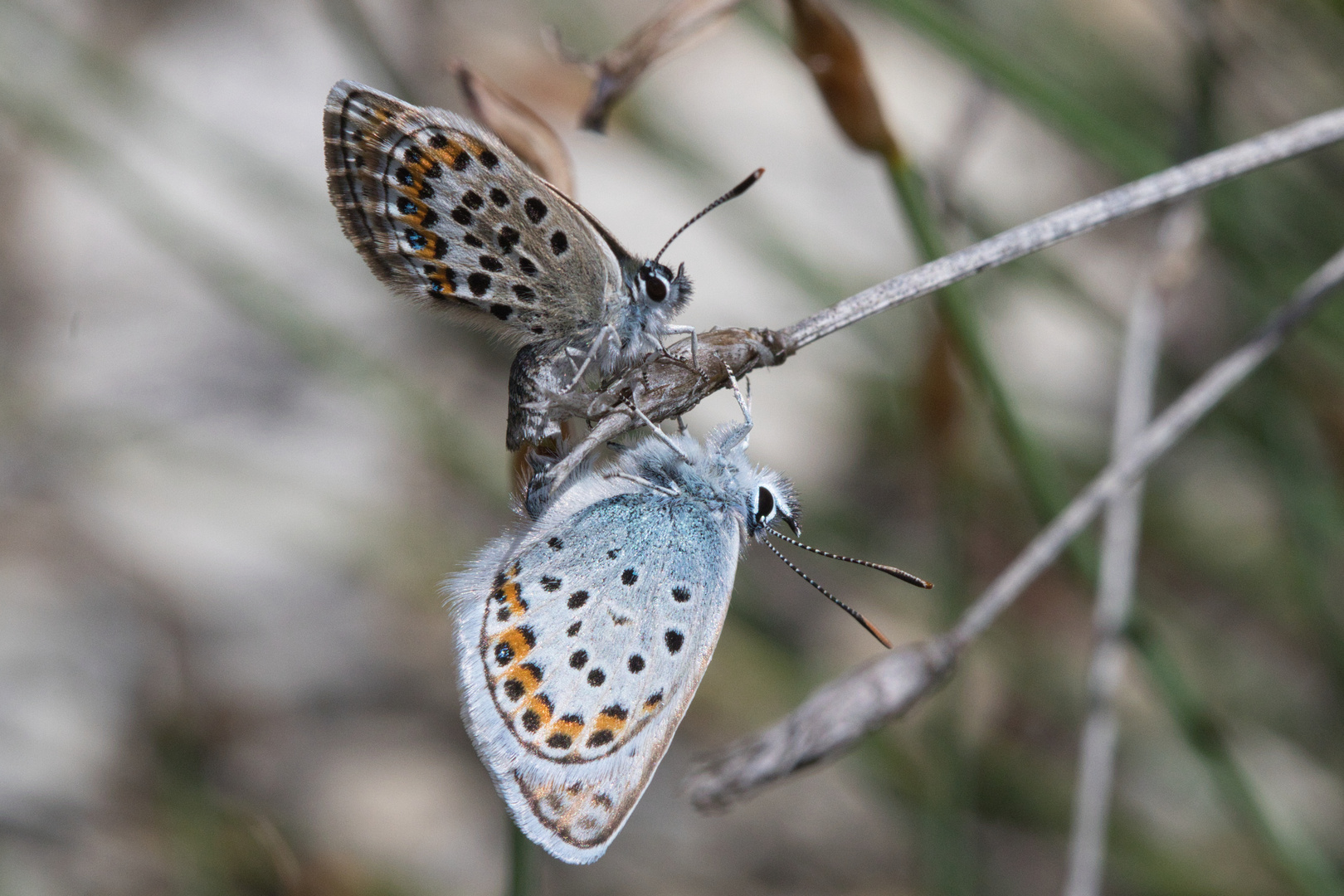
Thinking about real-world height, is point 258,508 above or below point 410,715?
above

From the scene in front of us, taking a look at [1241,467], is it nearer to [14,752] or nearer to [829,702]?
[829,702]

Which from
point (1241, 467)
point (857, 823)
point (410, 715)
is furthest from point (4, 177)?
point (1241, 467)

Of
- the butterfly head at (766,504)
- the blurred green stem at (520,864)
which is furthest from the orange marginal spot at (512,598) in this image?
the butterfly head at (766,504)

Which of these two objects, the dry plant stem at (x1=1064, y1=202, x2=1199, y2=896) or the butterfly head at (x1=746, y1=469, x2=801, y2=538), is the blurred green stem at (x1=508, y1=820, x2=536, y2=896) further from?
the dry plant stem at (x1=1064, y1=202, x2=1199, y2=896)

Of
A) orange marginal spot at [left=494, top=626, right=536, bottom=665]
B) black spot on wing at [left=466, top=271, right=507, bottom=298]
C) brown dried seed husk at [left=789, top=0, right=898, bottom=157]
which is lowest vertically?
orange marginal spot at [left=494, top=626, right=536, bottom=665]

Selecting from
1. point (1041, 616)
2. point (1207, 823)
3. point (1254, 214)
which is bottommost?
point (1207, 823)

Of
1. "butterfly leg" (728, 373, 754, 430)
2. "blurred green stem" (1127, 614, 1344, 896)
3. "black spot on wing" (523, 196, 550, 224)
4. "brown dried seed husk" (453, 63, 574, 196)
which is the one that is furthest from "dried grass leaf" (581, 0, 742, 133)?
"blurred green stem" (1127, 614, 1344, 896)

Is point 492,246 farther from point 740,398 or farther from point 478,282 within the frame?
point 740,398

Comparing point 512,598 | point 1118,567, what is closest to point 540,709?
point 512,598
